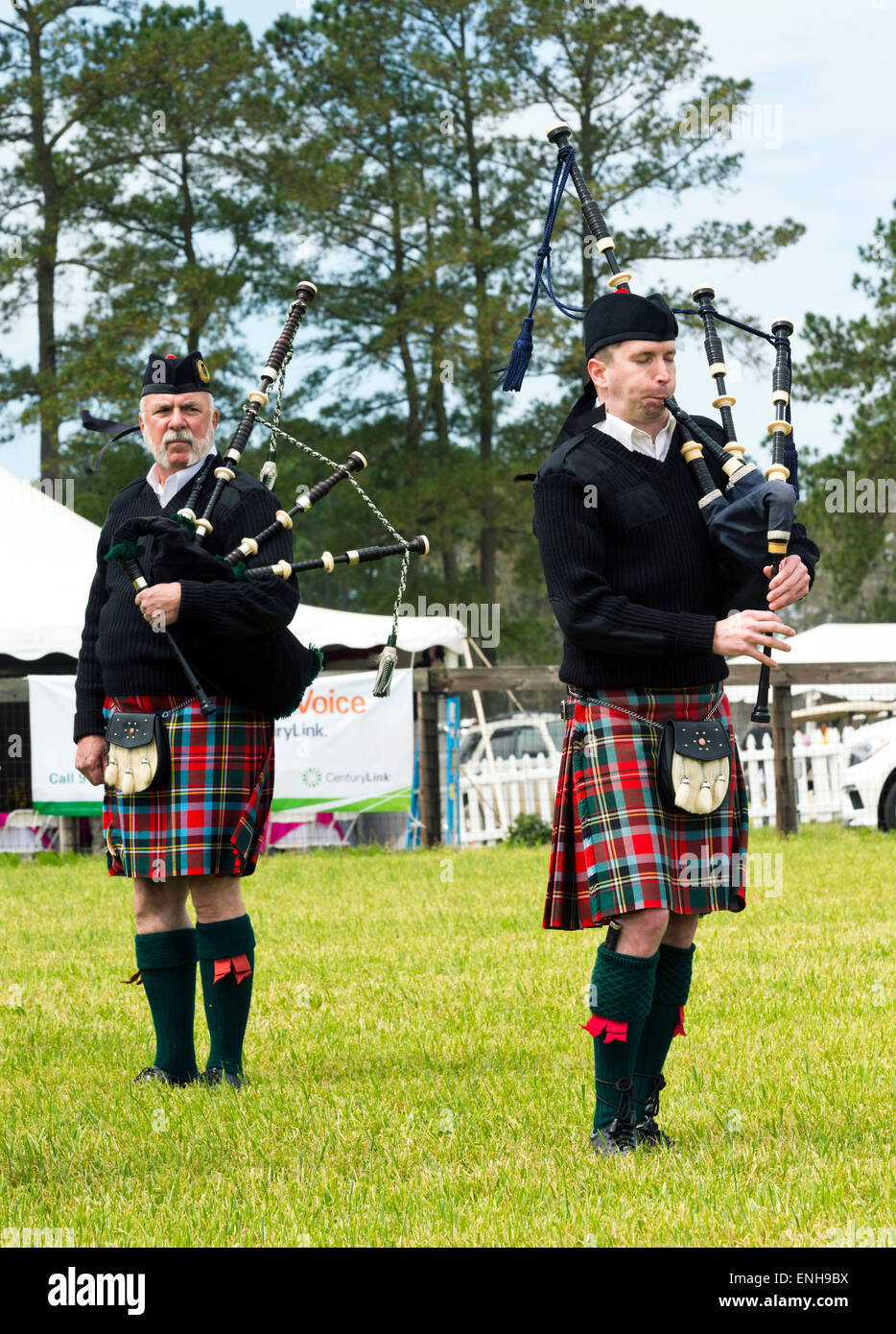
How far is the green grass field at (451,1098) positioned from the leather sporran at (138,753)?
77 centimetres

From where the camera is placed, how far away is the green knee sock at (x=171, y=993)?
12.9 feet

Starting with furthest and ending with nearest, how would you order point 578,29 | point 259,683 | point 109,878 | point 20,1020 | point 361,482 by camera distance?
point 361,482 → point 578,29 → point 109,878 → point 20,1020 → point 259,683

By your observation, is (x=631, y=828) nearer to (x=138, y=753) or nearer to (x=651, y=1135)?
(x=651, y=1135)

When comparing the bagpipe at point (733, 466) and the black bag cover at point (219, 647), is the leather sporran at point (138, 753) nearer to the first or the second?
the black bag cover at point (219, 647)

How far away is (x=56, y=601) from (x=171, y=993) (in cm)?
830

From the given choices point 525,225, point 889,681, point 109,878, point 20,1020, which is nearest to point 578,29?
point 525,225

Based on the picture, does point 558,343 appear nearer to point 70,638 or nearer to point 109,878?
point 70,638

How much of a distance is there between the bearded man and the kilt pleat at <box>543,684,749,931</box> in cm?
93

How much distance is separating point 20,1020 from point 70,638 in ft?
22.4

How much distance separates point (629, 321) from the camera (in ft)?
10.2

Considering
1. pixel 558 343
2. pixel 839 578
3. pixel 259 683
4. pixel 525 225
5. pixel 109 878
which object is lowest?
pixel 109 878

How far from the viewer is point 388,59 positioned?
2183 cm

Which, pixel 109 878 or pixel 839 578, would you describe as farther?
pixel 839 578

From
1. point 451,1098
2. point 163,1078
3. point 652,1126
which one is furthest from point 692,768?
point 163,1078
